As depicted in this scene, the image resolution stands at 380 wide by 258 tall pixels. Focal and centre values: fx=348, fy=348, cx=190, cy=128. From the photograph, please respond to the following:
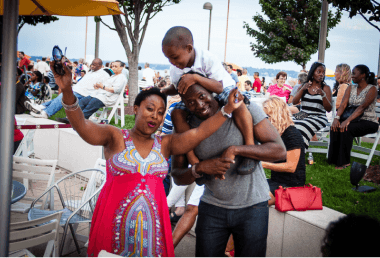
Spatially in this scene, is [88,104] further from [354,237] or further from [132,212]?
[354,237]

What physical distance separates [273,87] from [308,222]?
6828 mm

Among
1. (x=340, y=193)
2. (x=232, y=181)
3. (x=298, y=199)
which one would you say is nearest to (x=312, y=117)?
(x=340, y=193)

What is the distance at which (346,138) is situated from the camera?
19.4 feet

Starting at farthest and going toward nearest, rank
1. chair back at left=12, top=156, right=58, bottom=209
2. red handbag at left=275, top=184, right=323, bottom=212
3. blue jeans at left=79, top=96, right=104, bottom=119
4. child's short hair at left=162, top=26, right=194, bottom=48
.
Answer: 1. blue jeans at left=79, top=96, right=104, bottom=119
2. chair back at left=12, top=156, right=58, bottom=209
3. red handbag at left=275, top=184, right=323, bottom=212
4. child's short hair at left=162, top=26, right=194, bottom=48

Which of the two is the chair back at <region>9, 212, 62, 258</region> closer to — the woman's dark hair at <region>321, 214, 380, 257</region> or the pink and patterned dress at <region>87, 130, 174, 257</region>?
the pink and patterned dress at <region>87, 130, 174, 257</region>

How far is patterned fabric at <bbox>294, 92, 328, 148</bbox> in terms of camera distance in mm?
5762

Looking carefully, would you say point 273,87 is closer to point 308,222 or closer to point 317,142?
point 317,142

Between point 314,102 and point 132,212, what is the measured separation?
189 inches

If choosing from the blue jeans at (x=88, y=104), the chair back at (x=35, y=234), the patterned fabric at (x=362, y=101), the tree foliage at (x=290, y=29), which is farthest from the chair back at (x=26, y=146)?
the tree foliage at (x=290, y=29)

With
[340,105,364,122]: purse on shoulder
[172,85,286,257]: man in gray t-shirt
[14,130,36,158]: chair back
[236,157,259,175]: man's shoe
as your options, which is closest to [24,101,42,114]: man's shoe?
[14,130,36,158]: chair back

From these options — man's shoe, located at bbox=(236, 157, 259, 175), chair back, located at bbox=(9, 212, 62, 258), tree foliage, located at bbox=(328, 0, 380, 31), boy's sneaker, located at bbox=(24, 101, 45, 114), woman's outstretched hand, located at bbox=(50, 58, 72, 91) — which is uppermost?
tree foliage, located at bbox=(328, 0, 380, 31)

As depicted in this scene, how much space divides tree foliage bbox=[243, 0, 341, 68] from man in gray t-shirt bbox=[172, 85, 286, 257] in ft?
75.9

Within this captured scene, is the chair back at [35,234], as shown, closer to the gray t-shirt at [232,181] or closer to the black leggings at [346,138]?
the gray t-shirt at [232,181]

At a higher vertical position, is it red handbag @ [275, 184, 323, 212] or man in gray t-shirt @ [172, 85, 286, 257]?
man in gray t-shirt @ [172, 85, 286, 257]
